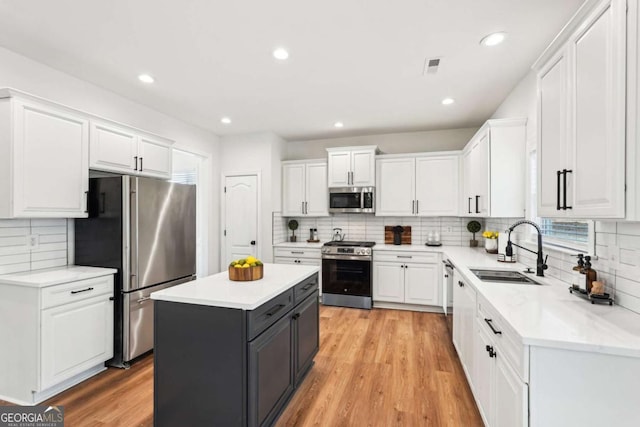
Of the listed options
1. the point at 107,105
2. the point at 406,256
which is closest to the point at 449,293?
the point at 406,256

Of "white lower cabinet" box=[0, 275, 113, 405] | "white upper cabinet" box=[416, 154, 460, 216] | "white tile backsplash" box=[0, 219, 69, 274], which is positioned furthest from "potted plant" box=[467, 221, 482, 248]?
"white tile backsplash" box=[0, 219, 69, 274]

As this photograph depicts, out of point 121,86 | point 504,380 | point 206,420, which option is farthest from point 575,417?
point 121,86

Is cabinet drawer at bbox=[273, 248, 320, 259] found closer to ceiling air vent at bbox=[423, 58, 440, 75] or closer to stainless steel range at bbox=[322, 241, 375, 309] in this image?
stainless steel range at bbox=[322, 241, 375, 309]

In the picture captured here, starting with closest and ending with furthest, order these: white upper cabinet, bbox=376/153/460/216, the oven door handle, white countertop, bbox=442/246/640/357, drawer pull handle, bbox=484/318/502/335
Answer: white countertop, bbox=442/246/640/357 → drawer pull handle, bbox=484/318/502/335 → the oven door handle → white upper cabinet, bbox=376/153/460/216

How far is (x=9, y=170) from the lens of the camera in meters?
2.21

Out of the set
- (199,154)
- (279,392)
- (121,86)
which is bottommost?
(279,392)

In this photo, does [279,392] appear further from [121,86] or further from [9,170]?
[121,86]

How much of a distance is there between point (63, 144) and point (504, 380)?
3.54m

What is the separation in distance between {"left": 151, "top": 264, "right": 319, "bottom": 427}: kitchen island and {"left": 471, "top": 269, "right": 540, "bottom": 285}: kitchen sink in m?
1.59

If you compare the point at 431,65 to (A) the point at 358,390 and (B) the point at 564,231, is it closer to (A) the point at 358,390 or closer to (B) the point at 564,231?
(B) the point at 564,231

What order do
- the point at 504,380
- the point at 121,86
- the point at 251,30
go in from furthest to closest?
the point at 121,86
the point at 251,30
the point at 504,380

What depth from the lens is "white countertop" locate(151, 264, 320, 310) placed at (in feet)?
5.60

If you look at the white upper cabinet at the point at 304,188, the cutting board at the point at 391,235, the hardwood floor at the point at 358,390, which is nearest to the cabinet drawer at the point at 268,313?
the hardwood floor at the point at 358,390

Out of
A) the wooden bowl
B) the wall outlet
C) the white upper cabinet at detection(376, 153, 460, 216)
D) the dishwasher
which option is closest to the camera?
the wooden bowl
